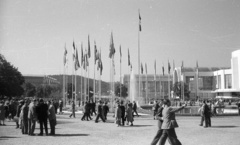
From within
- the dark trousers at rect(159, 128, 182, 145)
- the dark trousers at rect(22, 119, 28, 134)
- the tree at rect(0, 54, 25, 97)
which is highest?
the tree at rect(0, 54, 25, 97)

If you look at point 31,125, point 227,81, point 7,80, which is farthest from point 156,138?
point 227,81

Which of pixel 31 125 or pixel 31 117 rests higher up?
pixel 31 117

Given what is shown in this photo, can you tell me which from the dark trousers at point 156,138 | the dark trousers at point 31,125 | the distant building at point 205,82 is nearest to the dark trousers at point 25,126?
the dark trousers at point 31,125

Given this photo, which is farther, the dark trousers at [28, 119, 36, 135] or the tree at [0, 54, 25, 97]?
the tree at [0, 54, 25, 97]

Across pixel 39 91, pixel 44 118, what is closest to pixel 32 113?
pixel 44 118

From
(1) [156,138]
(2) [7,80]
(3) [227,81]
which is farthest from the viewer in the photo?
(3) [227,81]

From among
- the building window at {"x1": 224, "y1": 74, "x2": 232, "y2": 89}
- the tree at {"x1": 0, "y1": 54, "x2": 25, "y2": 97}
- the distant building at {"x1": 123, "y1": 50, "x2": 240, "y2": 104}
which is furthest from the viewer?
the building window at {"x1": 224, "y1": 74, "x2": 232, "y2": 89}

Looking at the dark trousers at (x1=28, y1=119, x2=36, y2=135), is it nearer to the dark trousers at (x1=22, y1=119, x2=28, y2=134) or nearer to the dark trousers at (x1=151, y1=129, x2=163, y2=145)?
the dark trousers at (x1=22, y1=119, x2=28, y2=134)

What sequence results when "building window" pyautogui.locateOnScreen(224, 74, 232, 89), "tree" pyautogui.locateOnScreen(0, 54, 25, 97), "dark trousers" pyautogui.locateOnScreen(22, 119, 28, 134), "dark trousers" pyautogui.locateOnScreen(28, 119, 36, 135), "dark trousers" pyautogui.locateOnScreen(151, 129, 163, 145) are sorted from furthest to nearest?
"building window" pyautogui.locateOnScreen(224, 74, 232, 89) < "tree" pyautogui.locateOnScreen(0, 54, 25, 97) < "dark trousers" pyautogui.locateOnScreen(22, 119, 28, 134) < "dark trousers" pyautogui.locateOnScreen(28, 119, 36, 135) < "dark trousers" pyautogui.locateOnScreen(151, 129, 163, 145)

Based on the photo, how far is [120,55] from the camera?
46.6m

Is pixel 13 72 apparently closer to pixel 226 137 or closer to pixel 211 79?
pixel 226 137

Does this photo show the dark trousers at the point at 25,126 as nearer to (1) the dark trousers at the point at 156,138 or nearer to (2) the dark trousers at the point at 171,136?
(1) the dark trousers at the point at 156,138

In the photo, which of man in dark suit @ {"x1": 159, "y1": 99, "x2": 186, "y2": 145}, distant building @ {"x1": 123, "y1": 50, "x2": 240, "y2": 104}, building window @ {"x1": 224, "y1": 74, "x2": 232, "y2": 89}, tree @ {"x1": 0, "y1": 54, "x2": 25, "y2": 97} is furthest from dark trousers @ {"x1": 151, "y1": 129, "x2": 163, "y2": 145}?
building window @ {"x1": 224, "y1": 74, "x2": 232, "y2": 89}

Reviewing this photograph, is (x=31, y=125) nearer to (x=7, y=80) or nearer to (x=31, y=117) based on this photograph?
(x=31, y=117)
